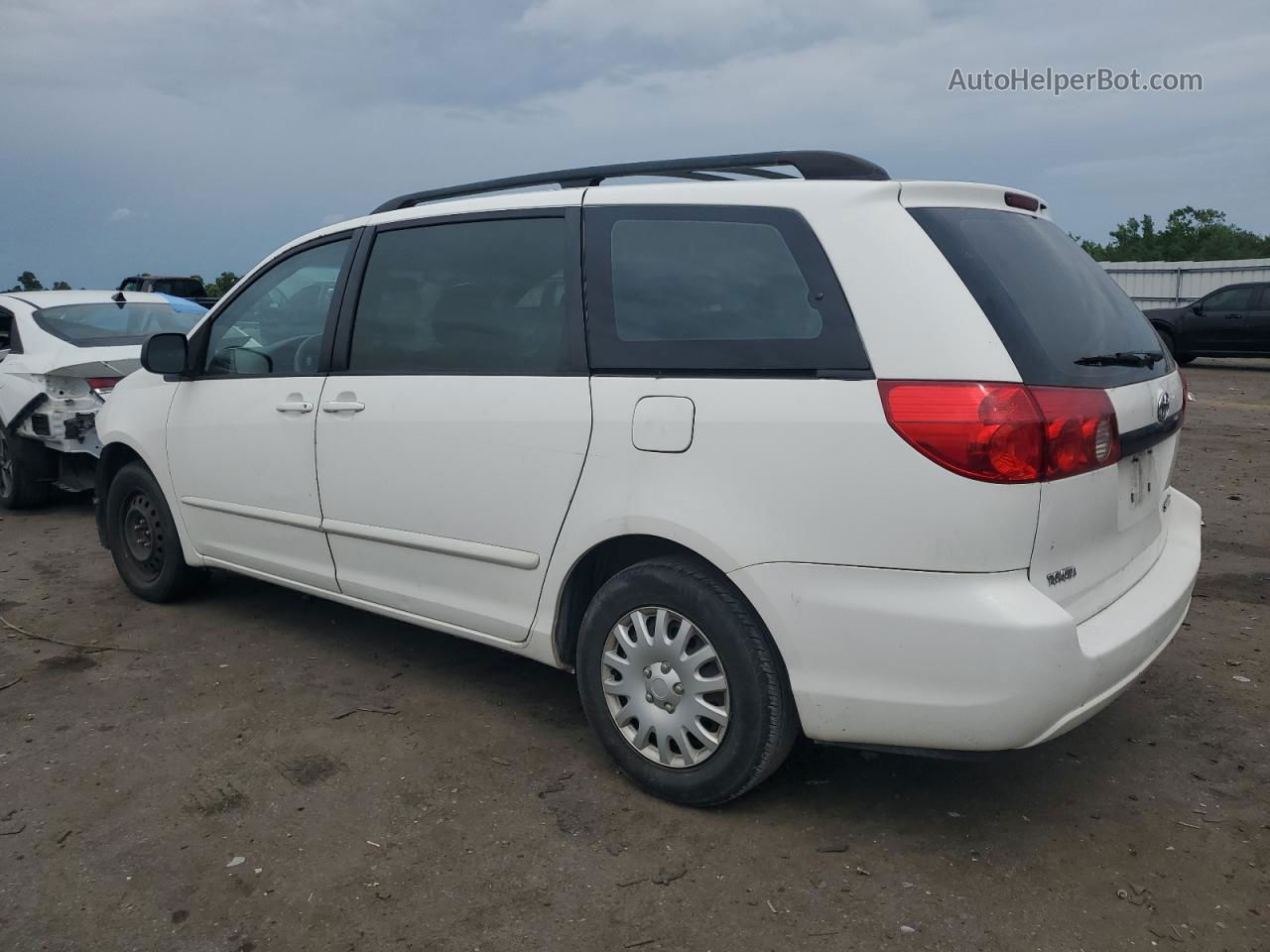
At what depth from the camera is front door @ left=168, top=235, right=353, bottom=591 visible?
423 centimetres

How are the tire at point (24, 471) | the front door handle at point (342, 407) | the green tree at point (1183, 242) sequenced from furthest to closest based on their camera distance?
the green tree at point (1183, 242), the tire at point (24, 471), the front door handle at point (342, 407)

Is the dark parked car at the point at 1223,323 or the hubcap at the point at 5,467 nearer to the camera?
the hubcap at the point at 5,467

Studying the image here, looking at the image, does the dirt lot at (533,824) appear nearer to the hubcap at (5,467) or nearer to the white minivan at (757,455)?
the white minivan at (757,455)

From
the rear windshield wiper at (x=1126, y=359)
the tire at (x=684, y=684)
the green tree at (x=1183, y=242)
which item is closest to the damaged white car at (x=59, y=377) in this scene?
the tire at (x=684, y=684)

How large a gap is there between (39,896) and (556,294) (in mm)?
2211

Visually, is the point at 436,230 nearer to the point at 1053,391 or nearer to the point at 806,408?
the point at 806,408

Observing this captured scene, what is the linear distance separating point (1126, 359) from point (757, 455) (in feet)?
3.68

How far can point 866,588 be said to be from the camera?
274cm

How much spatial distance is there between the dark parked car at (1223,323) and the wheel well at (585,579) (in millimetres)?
16668

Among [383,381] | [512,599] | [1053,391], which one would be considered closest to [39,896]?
[512,599]

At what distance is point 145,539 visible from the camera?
5289mm

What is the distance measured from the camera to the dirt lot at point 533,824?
2664 millimetres

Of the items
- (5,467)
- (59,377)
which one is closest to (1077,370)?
(59,377)

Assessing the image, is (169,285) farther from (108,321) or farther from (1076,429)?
(1076,429)
